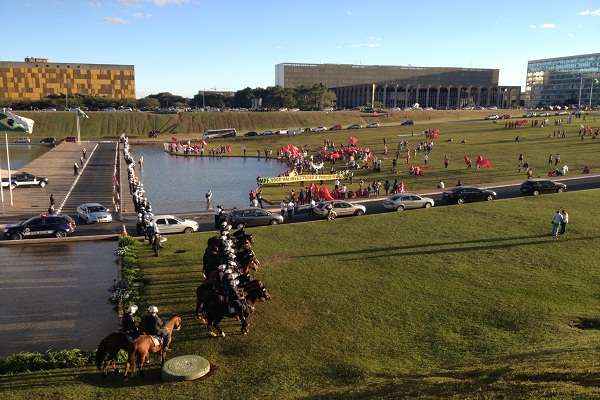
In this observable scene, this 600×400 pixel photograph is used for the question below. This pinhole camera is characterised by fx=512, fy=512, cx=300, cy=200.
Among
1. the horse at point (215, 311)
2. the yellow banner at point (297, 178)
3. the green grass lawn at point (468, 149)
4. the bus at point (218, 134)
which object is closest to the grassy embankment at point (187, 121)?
the bus at point (218, 134)

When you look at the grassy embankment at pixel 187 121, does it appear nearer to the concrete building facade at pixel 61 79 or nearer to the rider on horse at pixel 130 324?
the concrete building facade at pixel 61 79

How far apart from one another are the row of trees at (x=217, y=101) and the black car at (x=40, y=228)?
370ft

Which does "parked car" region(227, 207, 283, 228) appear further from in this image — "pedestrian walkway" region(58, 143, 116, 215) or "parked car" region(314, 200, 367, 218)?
"pedestrian walkway" region(58, 143, 116, 215)

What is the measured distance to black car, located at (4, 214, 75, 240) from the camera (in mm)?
26891

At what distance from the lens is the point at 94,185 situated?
153 feet

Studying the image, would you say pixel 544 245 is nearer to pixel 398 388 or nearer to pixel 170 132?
pixel 398 388

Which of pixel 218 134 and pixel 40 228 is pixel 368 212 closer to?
pixel 40 228

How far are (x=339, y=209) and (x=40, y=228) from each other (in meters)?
17.1

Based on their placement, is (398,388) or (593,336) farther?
(593,336)

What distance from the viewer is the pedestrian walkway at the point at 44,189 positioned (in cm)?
3488

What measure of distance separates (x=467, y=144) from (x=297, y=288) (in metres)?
58.8

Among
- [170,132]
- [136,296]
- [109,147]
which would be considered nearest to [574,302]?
[136,296]

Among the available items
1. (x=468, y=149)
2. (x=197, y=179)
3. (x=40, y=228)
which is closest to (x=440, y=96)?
(x=468, y=149)

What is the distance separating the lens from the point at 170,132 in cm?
11150
